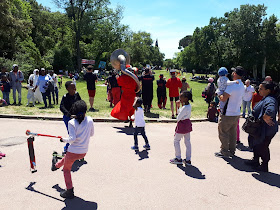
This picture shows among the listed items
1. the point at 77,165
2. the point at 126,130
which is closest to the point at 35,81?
the point at 126,130

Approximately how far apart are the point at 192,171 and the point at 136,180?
124 cm

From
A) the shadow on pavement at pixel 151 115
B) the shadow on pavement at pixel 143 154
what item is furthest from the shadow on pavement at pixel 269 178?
the shadow on pavement at pixel 151 115

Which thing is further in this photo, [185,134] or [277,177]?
[185,134]

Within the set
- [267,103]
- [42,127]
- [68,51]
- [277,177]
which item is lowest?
[277,177]

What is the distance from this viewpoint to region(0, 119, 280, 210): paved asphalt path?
3.75 metres

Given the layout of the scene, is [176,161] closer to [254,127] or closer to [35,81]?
[254,127]

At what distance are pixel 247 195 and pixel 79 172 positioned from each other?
10.2 feet

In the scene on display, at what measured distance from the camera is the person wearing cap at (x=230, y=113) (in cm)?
539

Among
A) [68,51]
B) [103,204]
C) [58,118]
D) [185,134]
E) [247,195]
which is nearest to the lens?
[103,204]

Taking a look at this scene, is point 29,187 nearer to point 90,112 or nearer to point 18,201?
point 18,201

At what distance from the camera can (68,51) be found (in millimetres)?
41094

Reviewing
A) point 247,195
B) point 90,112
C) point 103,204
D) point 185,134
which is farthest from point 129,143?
point 90,112

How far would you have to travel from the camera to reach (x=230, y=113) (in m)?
5.49

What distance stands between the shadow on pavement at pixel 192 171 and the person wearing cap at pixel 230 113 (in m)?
1.10
